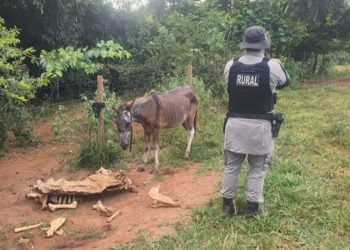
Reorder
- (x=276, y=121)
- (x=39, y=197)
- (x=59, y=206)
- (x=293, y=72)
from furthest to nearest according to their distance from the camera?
(x=293, y=72) < (x=39, y=197) < (x=59, y=206) < (x=276, y=121)

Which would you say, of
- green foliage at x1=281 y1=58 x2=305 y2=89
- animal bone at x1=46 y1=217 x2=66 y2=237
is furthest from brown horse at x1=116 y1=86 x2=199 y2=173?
green foliage at x1=281 y1=58 x2=305 y2=89

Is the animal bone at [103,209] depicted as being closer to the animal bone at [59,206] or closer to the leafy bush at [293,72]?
the animal bone at [59,206]

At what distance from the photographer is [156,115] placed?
276 inches

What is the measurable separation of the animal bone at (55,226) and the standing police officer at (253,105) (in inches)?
80.6

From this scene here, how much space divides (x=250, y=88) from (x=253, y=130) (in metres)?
0.42

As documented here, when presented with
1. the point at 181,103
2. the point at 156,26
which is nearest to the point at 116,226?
the point at 181,103

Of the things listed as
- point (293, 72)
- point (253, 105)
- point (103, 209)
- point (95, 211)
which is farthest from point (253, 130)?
point (293, 72)

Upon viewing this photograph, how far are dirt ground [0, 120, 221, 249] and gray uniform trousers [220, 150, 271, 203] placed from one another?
2.01ft

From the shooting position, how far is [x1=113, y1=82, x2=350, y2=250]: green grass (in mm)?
4398

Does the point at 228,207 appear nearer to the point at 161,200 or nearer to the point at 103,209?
the point at 161,200

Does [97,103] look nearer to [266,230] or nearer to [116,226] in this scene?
[116,226]

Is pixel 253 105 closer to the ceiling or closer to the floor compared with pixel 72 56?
closer to the floor

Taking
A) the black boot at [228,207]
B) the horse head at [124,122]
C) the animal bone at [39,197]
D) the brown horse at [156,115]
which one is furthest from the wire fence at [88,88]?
the black boot at [228,207]

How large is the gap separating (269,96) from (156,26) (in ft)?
32.5
